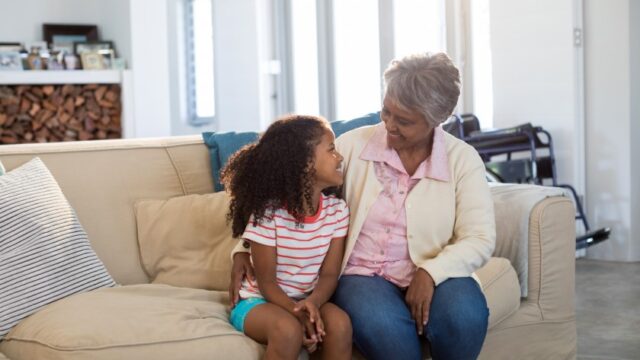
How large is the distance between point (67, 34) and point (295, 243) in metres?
5.04

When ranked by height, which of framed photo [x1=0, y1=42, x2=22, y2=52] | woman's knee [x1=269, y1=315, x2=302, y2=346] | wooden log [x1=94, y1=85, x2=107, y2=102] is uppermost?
framed photo [x1=0, y1=42, x2=22, y2=52]

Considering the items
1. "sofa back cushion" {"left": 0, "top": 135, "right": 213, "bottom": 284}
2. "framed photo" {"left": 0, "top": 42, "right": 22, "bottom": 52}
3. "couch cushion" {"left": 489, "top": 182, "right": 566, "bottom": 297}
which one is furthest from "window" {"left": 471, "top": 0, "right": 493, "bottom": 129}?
"sofa back cushion" {"left": 0, "top": 135, "right": 213, "bottom": 284}

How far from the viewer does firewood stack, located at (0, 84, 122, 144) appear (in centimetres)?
562

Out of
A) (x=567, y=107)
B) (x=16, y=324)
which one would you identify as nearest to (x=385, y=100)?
(x=16, y=324)

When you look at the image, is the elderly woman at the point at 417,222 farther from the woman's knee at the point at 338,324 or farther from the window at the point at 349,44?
the window at the point at 349,44

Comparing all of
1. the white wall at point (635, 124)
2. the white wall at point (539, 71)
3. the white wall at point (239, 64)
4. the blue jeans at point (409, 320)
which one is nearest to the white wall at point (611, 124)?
the white wall at point (635, 124)

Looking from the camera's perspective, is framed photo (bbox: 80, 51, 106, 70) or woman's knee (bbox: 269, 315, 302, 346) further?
framed photo (bbox: 80, 51, 106, 70)

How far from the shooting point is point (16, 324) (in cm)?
229

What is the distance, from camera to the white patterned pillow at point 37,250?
233 cm

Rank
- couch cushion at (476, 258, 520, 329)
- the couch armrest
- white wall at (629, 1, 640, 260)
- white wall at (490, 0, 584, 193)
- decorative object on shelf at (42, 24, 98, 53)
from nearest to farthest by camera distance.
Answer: couch cushion at (476, 258, 520, 329)
the couch armrest
white wall at (629, 1, 640, 260)
white wall at (490, 0, 584, 193)
decorative object on shelf at (42, 24, 98, 53)

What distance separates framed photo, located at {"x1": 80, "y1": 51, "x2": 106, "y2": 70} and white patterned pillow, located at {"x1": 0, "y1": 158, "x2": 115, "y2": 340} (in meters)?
3.28

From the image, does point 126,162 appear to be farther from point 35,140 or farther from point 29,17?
point 29,17

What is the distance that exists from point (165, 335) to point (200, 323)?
11 centimetres

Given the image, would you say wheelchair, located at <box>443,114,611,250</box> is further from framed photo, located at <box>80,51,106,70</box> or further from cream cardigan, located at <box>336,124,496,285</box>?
cream cardigan, located at <box>336,124,496,285</box>
